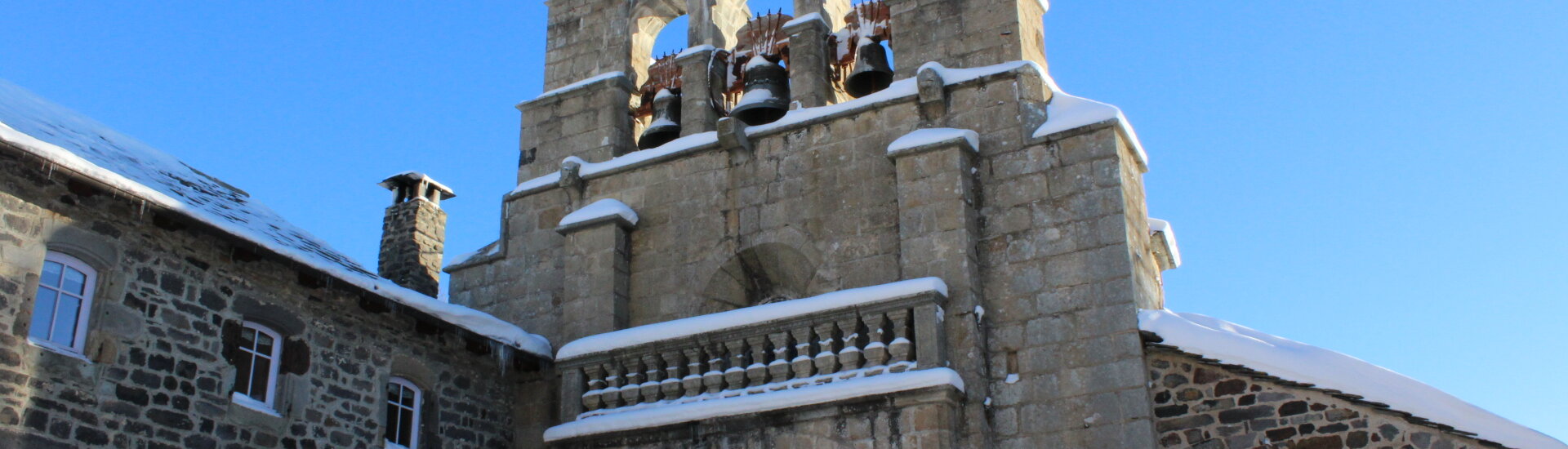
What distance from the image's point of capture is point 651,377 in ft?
38.8

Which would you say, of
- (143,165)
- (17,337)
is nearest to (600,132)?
(143,165)

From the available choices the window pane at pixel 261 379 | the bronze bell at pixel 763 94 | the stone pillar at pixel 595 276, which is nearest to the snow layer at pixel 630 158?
the bronze bell at pixel 763 94

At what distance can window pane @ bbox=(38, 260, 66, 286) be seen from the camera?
9.23 m

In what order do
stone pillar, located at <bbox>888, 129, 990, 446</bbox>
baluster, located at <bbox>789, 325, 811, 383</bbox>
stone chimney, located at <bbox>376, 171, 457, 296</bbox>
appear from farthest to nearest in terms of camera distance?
stone chimney, located at <bbox>376, 171, 457, 296</bbox>, baluster, located at <bbox>789, 325, 811, 383</bbox>, stone pillar, located at <bbox>888, 129, 990, 446</bbox>

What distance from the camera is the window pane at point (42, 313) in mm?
9078

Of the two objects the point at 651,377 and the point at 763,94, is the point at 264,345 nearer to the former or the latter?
the point at 651,377

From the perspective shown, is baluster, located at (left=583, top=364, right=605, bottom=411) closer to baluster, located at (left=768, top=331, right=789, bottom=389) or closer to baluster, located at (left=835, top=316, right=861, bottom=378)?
baluster, located at (left=768, top=331, right=789, bottom=389)

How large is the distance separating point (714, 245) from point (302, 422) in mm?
3740

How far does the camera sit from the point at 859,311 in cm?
1105

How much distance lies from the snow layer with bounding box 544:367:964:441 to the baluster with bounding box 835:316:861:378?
0.15 meters

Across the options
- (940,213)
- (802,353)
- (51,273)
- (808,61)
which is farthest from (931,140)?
(51,273)

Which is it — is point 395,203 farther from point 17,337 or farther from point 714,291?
point 17,337

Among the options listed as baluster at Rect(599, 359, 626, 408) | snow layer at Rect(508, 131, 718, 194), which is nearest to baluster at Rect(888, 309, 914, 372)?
baluster at Rect(599, 359, 626, 408)

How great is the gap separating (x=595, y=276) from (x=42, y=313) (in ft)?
15.4
